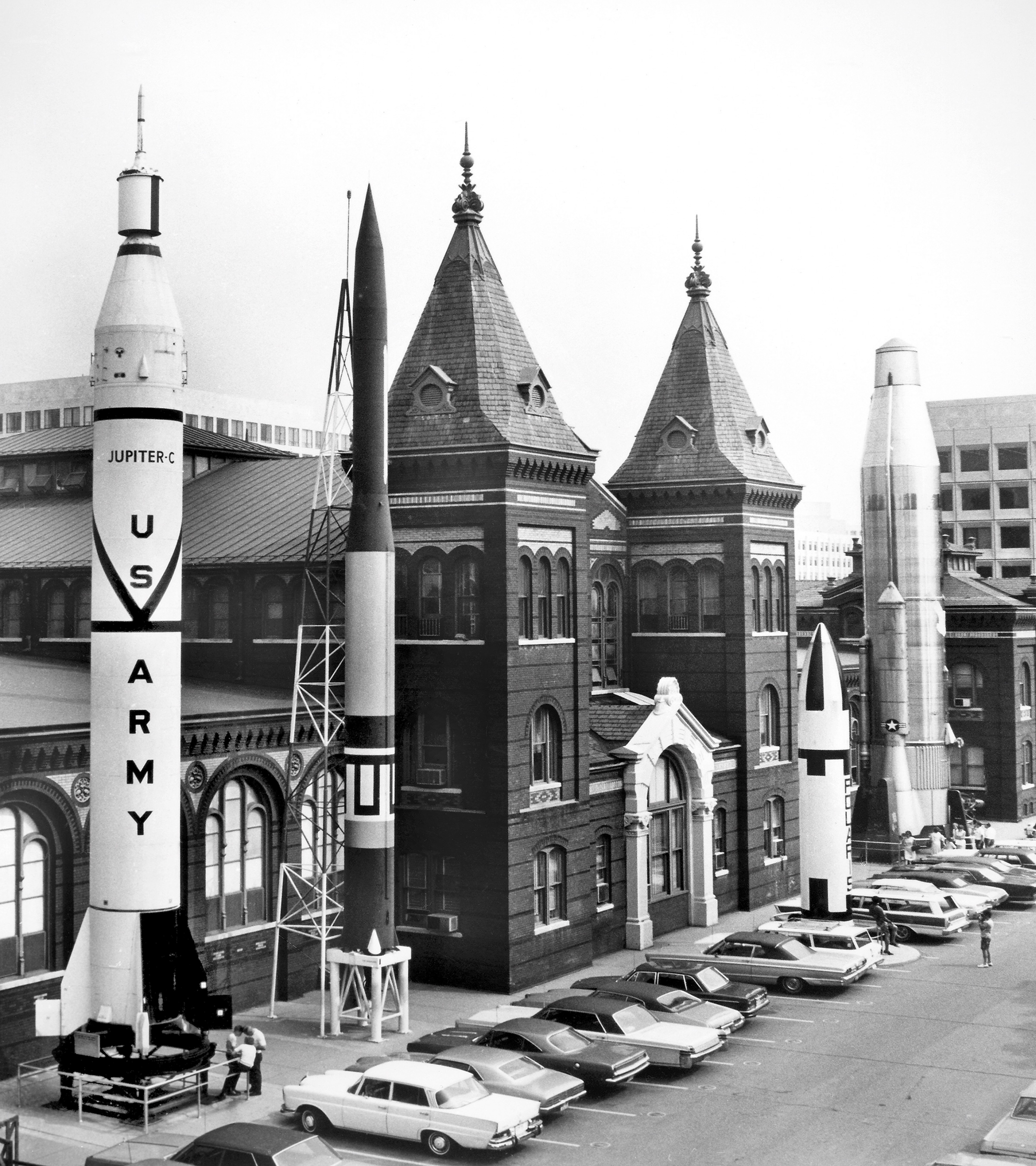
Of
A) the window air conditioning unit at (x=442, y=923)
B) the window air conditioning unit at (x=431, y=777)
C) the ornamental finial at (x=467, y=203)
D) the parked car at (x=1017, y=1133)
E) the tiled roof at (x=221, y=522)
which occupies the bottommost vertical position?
the parked car at (x=1017, y=1133)

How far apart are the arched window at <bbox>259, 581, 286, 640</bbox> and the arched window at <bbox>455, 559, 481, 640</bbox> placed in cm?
541

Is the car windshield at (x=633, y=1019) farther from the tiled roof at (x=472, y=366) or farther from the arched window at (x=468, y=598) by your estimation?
the tiled roof at (x=472, y=366)

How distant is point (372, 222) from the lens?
34.6 m

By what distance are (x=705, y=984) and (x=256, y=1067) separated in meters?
11.3

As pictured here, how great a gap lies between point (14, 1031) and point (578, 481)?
19609mm

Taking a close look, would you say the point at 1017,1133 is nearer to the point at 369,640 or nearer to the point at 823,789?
the point at 369,640

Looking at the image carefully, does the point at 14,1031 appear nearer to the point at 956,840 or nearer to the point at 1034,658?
the point at 956,840

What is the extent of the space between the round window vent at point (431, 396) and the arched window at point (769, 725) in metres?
16.7

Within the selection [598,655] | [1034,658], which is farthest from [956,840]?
[598,655]

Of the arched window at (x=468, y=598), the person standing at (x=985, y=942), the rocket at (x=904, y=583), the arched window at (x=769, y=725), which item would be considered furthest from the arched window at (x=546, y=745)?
the rocket at (x=904, y=583)

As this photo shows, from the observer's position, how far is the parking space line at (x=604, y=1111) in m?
28.1

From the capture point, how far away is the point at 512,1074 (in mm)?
27469

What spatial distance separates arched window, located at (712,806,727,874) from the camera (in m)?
48.0

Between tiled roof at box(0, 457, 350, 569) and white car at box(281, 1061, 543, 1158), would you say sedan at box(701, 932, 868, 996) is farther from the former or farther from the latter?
tiled roof at box(0, 457, 350, 569)
